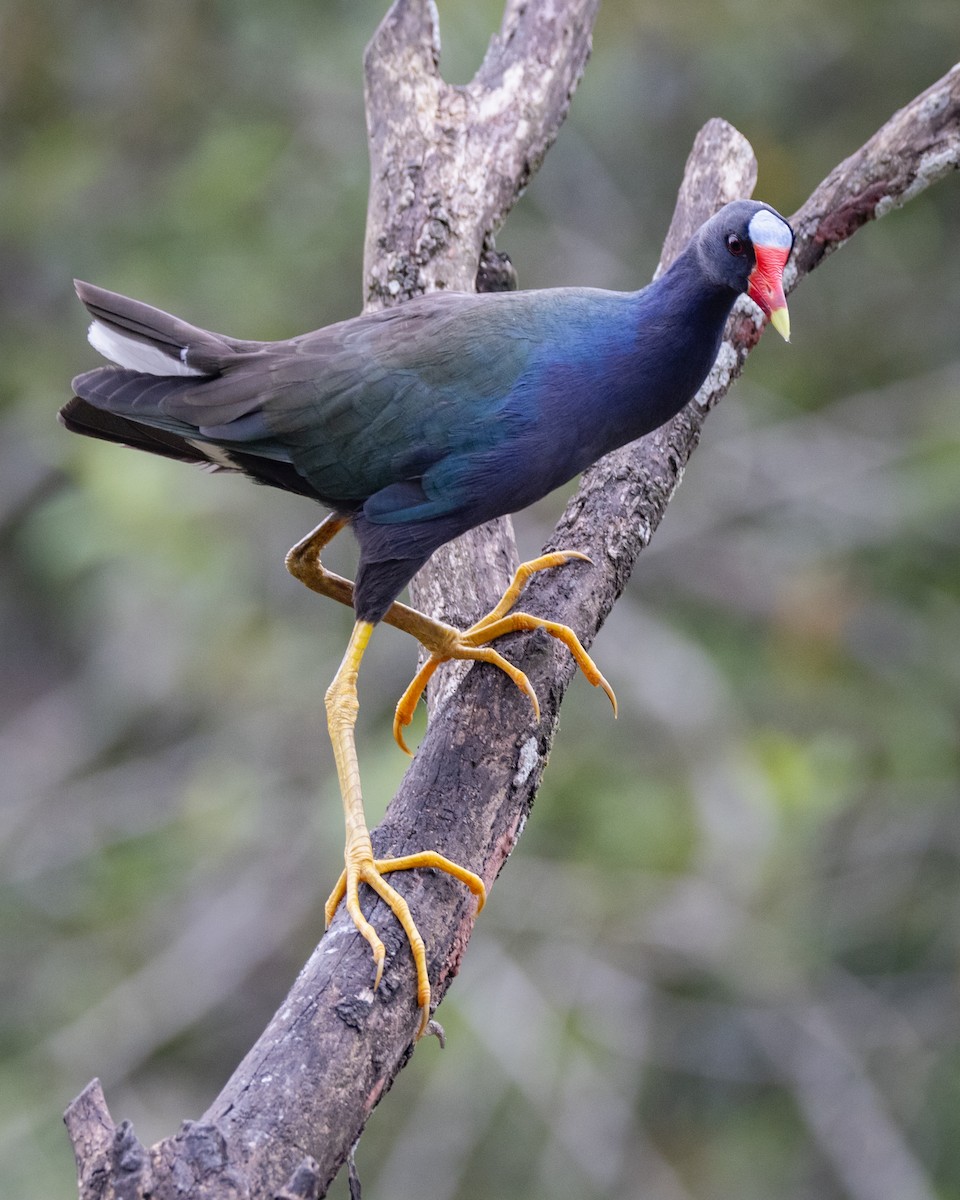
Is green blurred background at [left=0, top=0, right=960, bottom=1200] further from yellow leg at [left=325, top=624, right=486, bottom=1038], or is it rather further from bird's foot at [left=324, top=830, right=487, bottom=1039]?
bird's foot at [left=324, top=830, right=487, bottom=1039]

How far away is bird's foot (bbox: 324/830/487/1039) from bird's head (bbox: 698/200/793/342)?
3.83 ft

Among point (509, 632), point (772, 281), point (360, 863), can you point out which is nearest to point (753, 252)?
point (772, 281)

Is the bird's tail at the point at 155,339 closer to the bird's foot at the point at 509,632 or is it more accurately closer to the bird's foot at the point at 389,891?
the bird's foot at the point at 509,632

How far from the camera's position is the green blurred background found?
17.2 feet

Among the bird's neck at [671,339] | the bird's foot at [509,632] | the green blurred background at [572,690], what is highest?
the green blurred background at [572,690]

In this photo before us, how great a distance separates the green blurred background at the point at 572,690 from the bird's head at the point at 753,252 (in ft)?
7.20

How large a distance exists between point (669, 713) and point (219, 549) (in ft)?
6.50

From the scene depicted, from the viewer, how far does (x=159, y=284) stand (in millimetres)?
6418

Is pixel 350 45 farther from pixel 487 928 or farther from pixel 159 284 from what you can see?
pixel 487 928

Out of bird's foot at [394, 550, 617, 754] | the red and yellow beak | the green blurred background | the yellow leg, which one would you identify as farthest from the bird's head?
the green blurred background

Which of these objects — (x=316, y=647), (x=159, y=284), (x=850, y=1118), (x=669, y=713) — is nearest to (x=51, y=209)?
(x=159, y=284)

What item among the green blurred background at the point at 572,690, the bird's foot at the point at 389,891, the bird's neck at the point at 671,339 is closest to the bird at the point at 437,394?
the bird's neck at the point at 671,339

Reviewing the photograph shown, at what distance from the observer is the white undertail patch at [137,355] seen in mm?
2887

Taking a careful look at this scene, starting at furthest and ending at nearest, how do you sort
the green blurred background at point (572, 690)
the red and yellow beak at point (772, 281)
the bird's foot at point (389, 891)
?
the green blurred background at point (572, 690) < the red and yellow beak at point (772, 281) < the bird's foot at point (389, 891)
